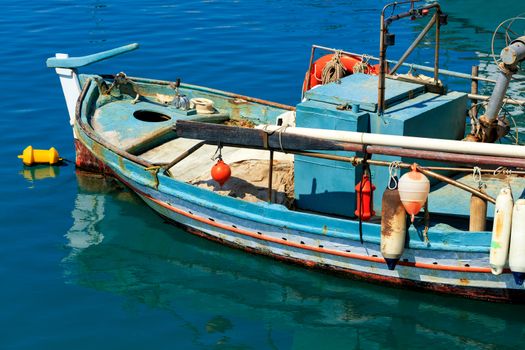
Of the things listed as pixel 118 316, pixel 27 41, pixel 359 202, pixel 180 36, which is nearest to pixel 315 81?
pixel 359 202

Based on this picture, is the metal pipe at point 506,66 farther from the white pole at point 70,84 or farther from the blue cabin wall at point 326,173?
the white pole at point 70,84

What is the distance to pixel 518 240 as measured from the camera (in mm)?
9148

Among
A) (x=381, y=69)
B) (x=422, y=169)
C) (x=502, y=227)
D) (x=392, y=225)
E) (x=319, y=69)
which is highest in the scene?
(x=381, y=69)

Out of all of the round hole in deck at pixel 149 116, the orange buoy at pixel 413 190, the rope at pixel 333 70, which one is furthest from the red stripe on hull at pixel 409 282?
the rope at pixel 333 70

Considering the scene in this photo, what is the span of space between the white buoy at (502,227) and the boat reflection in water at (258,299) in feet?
4.24

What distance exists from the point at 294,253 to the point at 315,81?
436 centimetres

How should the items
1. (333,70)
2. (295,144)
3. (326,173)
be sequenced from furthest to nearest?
(333,70)
(326,173)
(295,144)

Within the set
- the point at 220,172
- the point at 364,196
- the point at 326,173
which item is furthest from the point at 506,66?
the point at 220,172

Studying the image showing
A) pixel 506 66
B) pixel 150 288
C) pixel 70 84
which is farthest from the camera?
pixel 70 84

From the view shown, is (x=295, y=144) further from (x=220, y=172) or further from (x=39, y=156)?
(x=39, y=156)

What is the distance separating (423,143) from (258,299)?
3.23m

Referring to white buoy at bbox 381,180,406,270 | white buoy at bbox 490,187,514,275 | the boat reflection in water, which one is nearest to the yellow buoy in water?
the boat reflection in water

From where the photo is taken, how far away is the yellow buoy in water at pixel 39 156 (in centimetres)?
1567

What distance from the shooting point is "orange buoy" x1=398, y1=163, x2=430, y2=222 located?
371 inches
